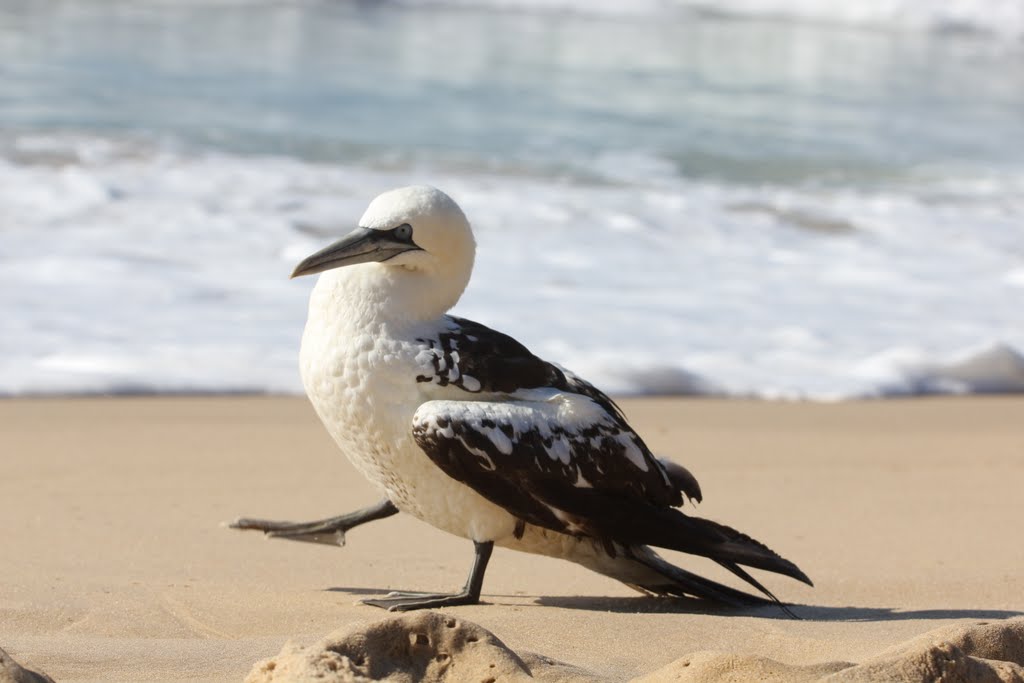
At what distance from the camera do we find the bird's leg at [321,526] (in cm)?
501

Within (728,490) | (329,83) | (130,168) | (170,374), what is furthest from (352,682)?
(329,83)

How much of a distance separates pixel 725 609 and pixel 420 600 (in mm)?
986

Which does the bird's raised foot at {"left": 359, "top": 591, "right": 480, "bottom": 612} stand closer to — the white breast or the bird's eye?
the white breast

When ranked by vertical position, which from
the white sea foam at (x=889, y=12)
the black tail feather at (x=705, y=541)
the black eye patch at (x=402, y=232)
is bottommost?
the black tail feather at (x=705, y=541)

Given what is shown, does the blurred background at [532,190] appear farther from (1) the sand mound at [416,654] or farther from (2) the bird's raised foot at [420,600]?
(1) the sand mound at [416,654]

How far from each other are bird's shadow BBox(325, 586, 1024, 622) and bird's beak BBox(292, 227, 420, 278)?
104 centimetres

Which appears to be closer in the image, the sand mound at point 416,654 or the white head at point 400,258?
the sand mound at point 416,654

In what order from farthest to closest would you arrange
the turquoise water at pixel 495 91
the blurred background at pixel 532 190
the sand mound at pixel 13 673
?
the turquoise water at pixel 495 91, the blurred background at pixel 532 190, the sand mound at pixel 13 673

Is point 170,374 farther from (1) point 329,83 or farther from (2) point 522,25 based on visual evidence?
(2) point 522,25

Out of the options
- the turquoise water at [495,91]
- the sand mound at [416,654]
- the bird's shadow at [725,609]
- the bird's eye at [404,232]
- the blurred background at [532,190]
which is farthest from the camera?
the turquoise water at [495,91]

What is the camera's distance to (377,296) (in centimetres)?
450

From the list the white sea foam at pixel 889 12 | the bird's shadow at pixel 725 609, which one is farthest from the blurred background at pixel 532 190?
the white sea foam at pixel 889 12

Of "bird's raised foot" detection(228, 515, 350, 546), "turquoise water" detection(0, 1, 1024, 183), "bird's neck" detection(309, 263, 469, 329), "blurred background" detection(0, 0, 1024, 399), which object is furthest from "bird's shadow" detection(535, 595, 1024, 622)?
"turquoise water" detection(0, 1, 1024, 183)

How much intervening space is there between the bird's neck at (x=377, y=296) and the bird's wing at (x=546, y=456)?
1.09ft
